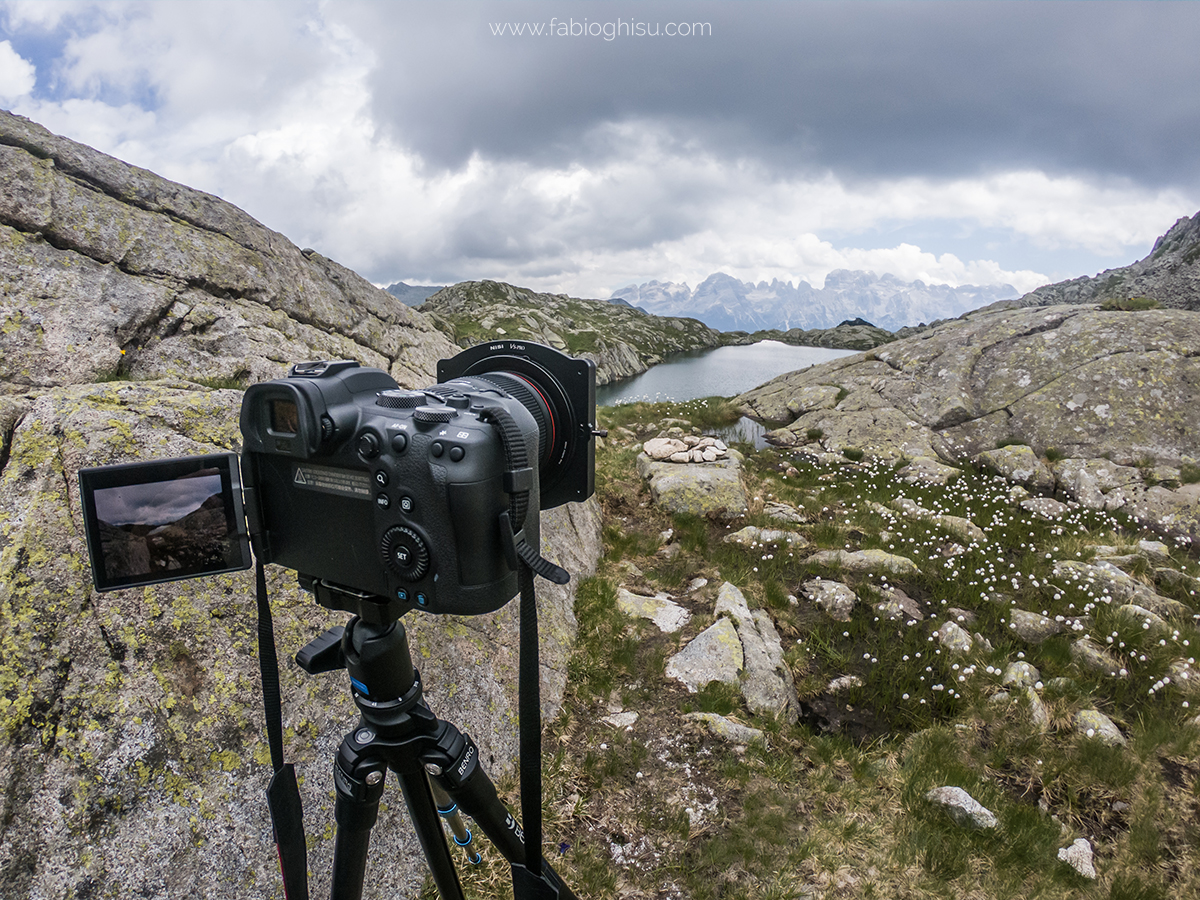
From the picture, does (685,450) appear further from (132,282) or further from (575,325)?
(575,325)

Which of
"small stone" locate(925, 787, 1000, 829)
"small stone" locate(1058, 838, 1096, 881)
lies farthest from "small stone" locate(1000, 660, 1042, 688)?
"small stone" locate(925, 787, 1000, 829)

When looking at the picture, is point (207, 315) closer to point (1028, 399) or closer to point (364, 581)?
point (364, 581)

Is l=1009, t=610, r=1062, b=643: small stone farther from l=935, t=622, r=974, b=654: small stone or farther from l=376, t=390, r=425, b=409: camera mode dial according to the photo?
l=376, t=390, r=425, b=409: camera mode dial

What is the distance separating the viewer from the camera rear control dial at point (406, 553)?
62.6 inches

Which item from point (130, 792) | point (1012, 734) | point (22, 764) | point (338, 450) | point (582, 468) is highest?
point (338, 450)

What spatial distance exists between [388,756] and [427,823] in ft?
1.22

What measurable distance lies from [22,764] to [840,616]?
664 cm

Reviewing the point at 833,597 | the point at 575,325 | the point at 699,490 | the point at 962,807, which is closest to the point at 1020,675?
the point at 833,597

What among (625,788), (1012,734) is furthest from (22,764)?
(1012,734)

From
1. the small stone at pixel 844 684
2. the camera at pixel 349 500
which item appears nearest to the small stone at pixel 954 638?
the small stone at pixel 844 684

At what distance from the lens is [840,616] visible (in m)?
6.28

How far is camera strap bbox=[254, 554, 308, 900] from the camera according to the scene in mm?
1849

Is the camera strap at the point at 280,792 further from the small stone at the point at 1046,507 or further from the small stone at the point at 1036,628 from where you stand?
the small stone at the point at 1046,507

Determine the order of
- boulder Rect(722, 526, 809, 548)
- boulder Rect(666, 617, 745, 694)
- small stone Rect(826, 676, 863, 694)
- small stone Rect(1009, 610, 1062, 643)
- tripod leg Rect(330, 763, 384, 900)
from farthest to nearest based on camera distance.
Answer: boulder Rect(722, 526, 809, 548)
small stone Rect(1009, 610, 1062, 643)
small stone Rect(826, 676, 863, 694)
boulder Rect(666, 617, 745, 694)
tripod leg Rect(330, 763, 384, 900)
